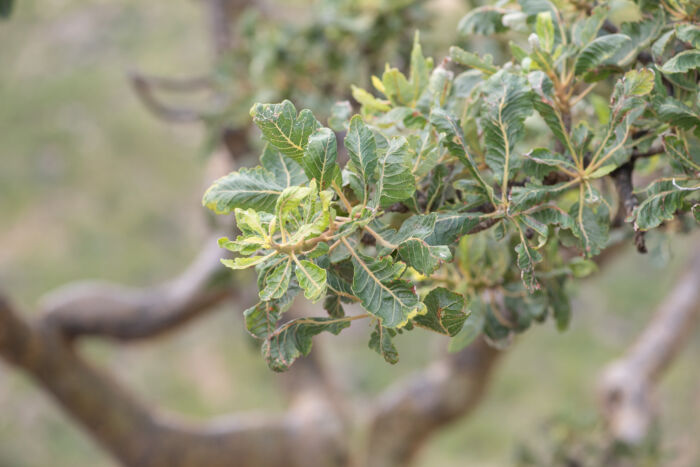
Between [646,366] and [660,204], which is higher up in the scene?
[660,204]

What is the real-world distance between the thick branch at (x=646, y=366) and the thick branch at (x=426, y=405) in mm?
410

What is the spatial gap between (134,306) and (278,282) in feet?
6.20

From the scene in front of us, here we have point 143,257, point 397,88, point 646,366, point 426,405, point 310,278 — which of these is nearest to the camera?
point 310,278

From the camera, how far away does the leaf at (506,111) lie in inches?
25.7

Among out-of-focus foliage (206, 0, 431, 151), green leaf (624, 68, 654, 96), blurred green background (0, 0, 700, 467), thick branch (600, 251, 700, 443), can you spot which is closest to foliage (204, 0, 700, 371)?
green leaf (624, 68, 654, 96)

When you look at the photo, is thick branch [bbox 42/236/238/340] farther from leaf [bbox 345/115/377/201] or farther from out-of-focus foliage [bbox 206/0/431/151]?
leaf [bbox 345/115/377/201]

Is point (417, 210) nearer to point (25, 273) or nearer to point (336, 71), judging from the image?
point (336, 71)

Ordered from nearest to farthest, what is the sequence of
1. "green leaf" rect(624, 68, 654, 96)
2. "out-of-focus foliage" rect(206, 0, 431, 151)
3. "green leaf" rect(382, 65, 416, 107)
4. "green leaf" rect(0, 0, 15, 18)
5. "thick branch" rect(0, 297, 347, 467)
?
1. "green leaf" rect(624, 68, 654, 96)
2. "green leaf" rect(382, 65, 416, 107)
3. "green leaf" rect(0, 0, 15, 18)
4. "out-of-focus foliage" rect(206, 0, 431, 151)
5. "thick branch" rect(0, 297, 347, 467)

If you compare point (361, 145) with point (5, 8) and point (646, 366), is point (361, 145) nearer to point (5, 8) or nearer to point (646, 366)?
point (5, 8)

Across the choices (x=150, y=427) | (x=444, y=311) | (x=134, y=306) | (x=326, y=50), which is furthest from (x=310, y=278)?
(x=134, y=306)

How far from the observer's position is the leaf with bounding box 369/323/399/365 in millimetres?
618

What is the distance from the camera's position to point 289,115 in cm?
58

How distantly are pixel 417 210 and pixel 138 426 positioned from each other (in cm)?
174

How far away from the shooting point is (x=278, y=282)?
21.7 inches
